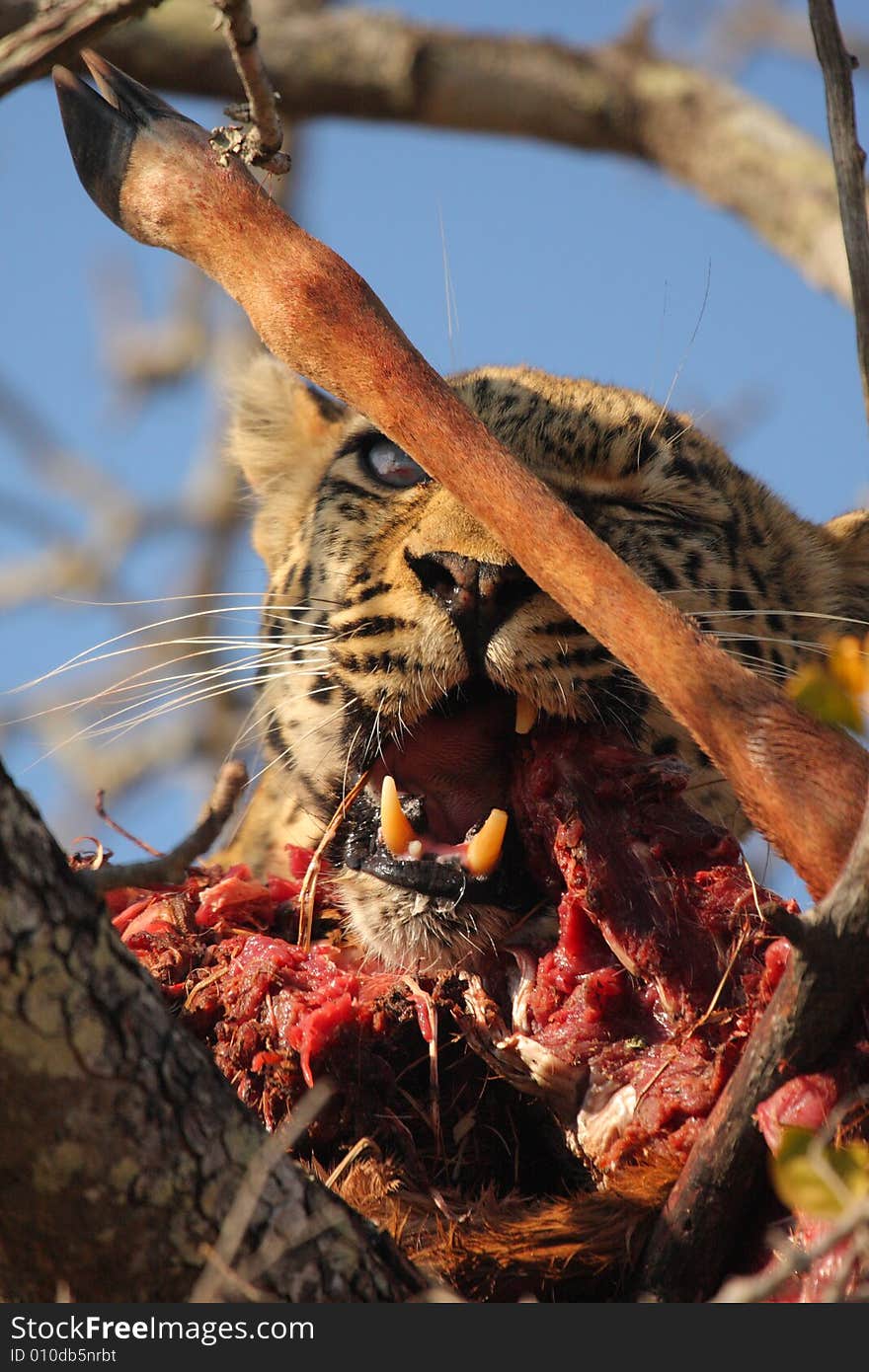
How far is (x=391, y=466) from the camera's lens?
5816 mm

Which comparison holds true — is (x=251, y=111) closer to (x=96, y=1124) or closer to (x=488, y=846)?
(x=488, y=846)

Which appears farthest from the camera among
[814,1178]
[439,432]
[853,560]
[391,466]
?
[853,560]

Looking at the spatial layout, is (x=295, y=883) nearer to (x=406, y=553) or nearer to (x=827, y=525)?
(x=406, y=553)

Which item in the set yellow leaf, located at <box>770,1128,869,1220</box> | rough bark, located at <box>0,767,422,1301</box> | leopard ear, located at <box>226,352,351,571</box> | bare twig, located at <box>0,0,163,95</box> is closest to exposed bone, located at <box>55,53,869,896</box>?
bare twig, located at <box>0,0,163,95</box>

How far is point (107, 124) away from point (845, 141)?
66.2 inches

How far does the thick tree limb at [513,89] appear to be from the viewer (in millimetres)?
7598

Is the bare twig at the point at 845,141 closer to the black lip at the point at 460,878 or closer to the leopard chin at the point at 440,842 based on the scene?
the leopard chin at the point at 440,842

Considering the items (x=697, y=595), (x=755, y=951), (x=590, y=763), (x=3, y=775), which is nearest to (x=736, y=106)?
(x=697, y=595)

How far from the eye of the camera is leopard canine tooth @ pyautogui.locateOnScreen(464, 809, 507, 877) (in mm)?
4457

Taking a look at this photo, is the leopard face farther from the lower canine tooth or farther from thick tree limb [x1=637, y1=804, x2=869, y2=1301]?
thick tree limb [x1=637, y1=804, x2=869, y2=1301]

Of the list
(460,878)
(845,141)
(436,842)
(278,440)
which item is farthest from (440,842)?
(278,440)

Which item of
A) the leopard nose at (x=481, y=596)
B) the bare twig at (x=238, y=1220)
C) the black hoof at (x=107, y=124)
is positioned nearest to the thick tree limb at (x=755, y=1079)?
the bare twig at (x=238, y=1220)

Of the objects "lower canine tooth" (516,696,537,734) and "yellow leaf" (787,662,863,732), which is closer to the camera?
"yellow leaf" (787,662,863,732)

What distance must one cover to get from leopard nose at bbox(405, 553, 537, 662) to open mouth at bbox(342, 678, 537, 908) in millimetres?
194
